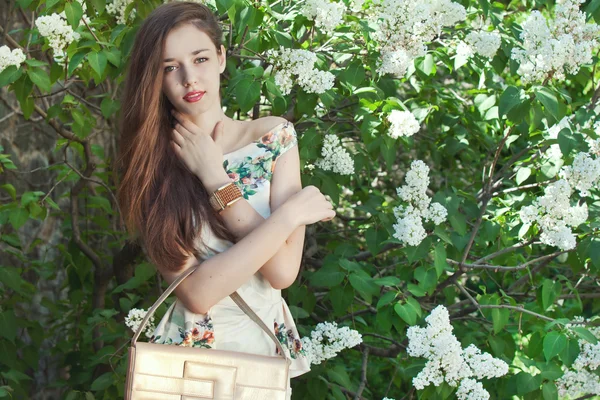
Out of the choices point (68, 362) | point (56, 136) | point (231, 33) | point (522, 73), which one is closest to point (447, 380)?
point (522, 73)

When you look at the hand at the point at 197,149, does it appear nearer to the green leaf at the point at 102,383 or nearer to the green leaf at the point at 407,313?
the green leaf at the point at 407,313

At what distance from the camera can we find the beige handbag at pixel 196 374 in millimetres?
1730

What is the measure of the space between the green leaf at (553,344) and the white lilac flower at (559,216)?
0.28m

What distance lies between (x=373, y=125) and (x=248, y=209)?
3.87 feet

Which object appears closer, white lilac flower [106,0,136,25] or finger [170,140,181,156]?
finger [170,140,181,156]

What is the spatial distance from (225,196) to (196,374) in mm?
390

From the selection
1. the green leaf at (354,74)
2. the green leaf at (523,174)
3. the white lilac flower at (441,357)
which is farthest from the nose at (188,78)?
the green leaf at (523,174)

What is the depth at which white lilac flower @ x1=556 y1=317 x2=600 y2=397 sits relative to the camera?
2.78m

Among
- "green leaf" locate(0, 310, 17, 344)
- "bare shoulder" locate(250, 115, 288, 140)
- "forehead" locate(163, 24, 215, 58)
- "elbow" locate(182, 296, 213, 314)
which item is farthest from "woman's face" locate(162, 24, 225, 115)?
"green leaf" locate(0, 310, 17, 344)

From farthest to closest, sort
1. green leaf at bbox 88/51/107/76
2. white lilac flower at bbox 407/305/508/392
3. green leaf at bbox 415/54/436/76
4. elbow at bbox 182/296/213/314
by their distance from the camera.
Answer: green leaf at bbox 415/54/436/76 → green leaf at bbox 88/51/107/76 → white lilac flower at bbox 407/305/508/392 → elbow at bbox 182/296/213/314

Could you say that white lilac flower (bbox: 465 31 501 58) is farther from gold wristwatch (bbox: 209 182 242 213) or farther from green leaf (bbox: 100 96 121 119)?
gold wristwatch (bbox: 209 182 242 213)

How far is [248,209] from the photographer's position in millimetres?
1899

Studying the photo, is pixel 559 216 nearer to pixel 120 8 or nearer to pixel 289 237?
pixel 289 237

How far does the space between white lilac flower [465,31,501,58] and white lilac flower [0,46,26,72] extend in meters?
1.58
